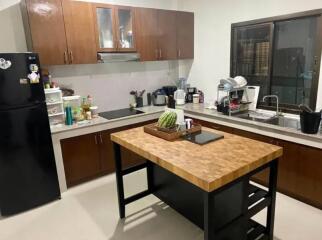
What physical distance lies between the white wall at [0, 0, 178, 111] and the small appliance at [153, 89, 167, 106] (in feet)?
0.74

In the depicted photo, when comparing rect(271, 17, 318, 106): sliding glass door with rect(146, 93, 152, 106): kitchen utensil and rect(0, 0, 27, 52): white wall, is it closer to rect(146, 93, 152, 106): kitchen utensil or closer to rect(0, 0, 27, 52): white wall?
rect(146, 93, 152, 106): kitchen utensil

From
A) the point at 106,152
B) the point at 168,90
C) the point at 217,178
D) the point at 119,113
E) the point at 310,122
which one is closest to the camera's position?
the point at 217,178

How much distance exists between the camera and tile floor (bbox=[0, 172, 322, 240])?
7.57 ft

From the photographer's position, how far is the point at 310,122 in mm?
2436

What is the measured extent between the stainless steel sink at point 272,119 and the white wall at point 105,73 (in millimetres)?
1655

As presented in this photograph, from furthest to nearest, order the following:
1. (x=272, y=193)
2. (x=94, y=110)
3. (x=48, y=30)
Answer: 1. (x=94, y=110)
2. (x=48, y=30)
3. (x=272, y=193)

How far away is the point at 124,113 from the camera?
3672mm

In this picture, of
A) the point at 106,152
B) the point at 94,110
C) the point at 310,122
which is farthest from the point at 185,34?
the point at 310,122

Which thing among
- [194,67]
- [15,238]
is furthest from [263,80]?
[15,238]

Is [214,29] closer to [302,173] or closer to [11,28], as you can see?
[302,173]

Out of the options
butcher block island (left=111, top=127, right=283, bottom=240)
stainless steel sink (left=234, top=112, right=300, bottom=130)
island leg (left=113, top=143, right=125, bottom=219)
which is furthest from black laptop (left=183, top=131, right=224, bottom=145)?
stainless steel sink (left=234, top=112, right=300, bottom=130)

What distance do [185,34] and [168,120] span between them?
2.29 meters

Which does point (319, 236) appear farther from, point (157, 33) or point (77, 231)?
point (157, 33)

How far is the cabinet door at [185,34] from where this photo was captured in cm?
392
